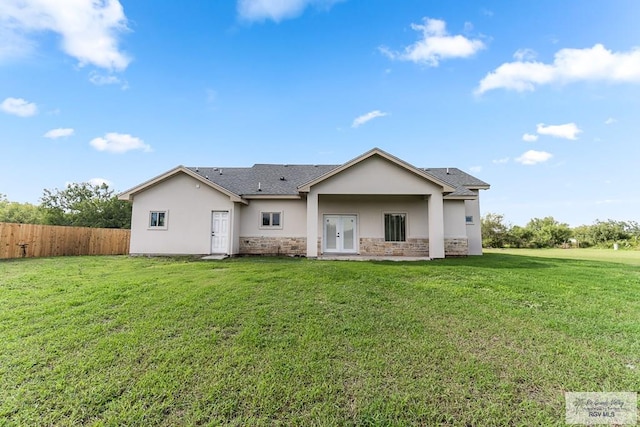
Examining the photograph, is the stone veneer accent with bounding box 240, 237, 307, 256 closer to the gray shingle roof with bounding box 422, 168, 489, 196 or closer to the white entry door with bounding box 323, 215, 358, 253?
the white entry door with bounding box 323, 215, 358, 253

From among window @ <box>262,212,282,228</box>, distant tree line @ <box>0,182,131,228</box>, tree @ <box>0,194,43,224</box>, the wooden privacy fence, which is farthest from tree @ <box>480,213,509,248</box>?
tree @ <box>0,194,43,224</box>

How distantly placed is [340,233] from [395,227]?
2.94 meters

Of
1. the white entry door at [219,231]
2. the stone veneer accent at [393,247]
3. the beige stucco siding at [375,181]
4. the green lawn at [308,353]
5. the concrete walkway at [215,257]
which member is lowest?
the green lawn at [308,353]

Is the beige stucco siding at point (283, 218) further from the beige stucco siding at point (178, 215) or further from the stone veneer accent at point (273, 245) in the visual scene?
the beige stucco siding at point (178, 215)

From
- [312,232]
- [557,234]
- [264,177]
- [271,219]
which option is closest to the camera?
[312,232]

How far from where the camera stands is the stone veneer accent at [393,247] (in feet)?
48.3

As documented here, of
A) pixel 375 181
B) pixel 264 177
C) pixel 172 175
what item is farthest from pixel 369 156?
pixel 172 175

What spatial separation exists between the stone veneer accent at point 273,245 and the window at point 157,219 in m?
3.97

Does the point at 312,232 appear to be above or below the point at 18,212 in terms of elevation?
below

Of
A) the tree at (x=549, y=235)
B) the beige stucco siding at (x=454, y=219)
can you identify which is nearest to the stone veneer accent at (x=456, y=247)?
the beige stucco siding at (x=454, y=219)

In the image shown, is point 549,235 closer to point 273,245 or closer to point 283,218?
point 283,218

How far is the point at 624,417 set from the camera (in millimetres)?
2916

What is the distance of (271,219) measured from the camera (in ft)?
49.7

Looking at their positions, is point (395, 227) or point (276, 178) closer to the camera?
point (395, 227)
